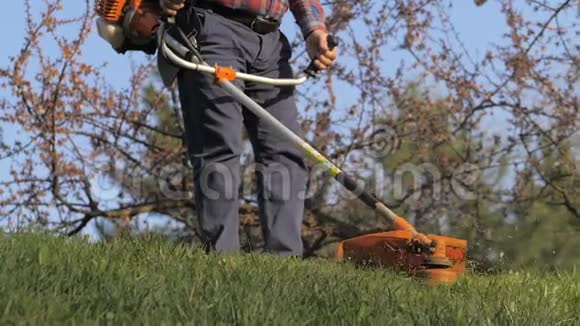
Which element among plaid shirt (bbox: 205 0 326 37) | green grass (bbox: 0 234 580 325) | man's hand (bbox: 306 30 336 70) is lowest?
green grass (bbox: 0 234 580 325)

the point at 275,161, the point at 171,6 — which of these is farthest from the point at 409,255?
the point at 171,6

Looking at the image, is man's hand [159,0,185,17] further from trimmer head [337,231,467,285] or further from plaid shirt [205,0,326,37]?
trimmer head [337,231,467,285]

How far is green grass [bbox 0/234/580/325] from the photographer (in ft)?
8.21

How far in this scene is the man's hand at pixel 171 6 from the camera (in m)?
4.10

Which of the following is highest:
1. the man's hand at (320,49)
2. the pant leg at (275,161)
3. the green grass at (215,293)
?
the man's hand at (320,49)

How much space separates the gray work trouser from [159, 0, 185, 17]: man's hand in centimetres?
12

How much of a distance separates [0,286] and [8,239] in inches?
34.4

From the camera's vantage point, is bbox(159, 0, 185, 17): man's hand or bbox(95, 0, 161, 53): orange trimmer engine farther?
bbox(95, 0, 161, 53): orange trimmer engine

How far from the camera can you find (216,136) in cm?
417

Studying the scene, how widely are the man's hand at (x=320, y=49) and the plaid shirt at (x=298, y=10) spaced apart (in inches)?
1.3

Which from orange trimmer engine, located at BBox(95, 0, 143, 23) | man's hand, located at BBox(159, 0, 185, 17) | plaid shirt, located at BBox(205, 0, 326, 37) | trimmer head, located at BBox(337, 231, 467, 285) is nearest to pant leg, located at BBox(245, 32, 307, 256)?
plaid shirt, located at BBox(205, 0, 326, 37)

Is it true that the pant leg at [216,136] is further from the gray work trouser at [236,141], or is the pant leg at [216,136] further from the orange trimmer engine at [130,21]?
the orange trimmer engine at [130,21]

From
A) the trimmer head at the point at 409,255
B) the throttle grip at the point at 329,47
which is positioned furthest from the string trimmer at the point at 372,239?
the throttle grip at the point at 329,47

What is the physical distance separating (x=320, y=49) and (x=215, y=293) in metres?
1.99
